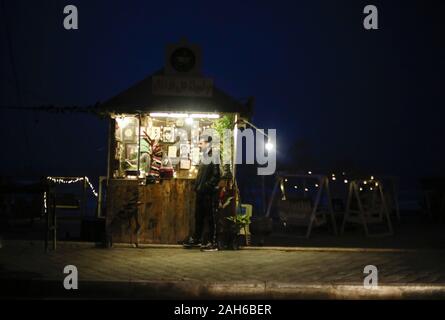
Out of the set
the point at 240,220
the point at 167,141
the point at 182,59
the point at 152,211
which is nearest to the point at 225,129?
the point at 182,59

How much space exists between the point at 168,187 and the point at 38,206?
5.76 meters

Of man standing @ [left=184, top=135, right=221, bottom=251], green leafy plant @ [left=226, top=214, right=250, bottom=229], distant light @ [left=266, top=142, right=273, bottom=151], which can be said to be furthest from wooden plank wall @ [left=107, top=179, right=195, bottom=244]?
distant light @ [left=266, top=142, right=273, bottom=151]

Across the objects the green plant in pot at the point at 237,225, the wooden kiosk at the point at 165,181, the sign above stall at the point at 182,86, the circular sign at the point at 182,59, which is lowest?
the green plant in pot at the point at 237,225

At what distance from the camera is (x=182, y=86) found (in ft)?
33.5

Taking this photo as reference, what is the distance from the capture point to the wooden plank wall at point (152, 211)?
1012cm

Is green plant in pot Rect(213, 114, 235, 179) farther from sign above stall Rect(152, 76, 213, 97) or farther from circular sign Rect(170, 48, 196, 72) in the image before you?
circular sign Rect(170, 48, 196, 72)

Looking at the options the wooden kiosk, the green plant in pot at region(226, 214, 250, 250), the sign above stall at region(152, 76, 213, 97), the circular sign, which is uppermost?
the circular sign

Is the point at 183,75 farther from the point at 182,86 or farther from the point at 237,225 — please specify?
the point at 237,225

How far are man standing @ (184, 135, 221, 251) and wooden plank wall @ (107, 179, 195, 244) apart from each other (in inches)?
13.4

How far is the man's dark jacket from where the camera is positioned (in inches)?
384

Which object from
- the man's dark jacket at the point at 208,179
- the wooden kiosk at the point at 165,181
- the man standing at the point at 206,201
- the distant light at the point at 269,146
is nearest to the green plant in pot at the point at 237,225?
the man standing at the point at 206,201

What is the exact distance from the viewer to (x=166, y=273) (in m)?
7.32

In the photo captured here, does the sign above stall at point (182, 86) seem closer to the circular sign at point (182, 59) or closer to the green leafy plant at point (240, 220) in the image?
the circular sign at point (182, 59)
